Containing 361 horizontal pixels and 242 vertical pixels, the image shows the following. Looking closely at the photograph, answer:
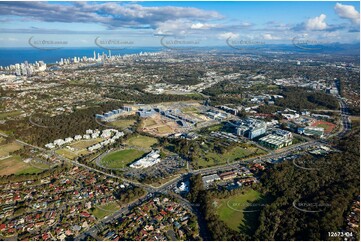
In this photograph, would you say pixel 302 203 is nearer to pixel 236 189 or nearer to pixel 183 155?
pixel 236 189

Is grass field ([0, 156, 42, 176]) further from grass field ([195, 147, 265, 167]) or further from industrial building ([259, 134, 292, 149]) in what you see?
industrial building ([259, 134, 292, 149])

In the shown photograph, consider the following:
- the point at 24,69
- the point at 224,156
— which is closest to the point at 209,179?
the point at 224,156

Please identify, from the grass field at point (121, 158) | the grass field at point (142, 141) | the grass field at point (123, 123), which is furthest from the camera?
the grass field at point (123, 123)

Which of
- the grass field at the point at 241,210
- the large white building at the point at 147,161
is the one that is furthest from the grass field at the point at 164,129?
the grass field at the point at 241,210

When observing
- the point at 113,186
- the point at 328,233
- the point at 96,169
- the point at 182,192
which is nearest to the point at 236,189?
the point at 182,192

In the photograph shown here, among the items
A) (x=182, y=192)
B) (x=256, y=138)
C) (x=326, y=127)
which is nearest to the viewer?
(x=182, y=192)
